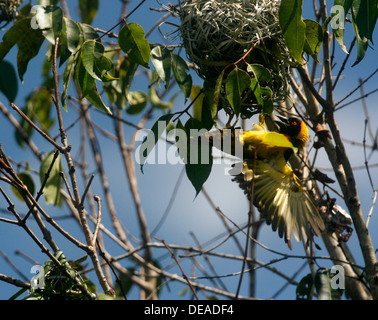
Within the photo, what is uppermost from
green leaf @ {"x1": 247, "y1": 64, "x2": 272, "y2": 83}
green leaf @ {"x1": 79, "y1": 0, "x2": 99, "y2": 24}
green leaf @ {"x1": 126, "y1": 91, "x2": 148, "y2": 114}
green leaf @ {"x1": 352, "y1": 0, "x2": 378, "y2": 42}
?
green leaf @ {"x1": 79, "y1": 0, "x2": 99, "y2": 24}

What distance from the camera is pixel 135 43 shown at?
2389 millimetres

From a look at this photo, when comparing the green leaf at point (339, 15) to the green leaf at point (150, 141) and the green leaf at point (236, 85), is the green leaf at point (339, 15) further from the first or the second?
the green leaf at point (150, 141)

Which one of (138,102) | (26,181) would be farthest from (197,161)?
(138,102)

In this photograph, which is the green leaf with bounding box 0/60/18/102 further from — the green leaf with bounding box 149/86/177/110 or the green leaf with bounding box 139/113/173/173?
the green leaf with bounding box 149/86/177/110

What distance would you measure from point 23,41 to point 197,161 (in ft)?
3.85

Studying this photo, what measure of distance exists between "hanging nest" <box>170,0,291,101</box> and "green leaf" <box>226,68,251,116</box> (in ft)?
0.80

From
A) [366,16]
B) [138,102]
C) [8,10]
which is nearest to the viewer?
[366,16]

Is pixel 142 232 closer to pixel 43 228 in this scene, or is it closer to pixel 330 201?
pixel 330 201

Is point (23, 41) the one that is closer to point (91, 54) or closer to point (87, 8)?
point (91, 54)

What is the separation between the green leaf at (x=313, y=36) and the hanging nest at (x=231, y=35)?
157 mm

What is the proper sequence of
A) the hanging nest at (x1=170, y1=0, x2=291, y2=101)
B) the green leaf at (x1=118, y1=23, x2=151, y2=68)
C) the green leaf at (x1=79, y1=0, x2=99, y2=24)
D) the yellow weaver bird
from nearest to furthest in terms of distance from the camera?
the green leaf at (x1=118, y1=23, x2=151, y2=68), the hanging nest at (x1=170, y1=0, x2=291, y2=101), the yellow weaver bird, the green leaf at (x1=79, y1=0, x2=99, y2=24)

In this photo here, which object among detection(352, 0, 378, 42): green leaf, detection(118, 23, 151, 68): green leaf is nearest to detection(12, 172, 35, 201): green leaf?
detection(118, 23, 151, 68): green leaf

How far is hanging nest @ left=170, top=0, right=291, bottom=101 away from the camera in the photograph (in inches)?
98.2

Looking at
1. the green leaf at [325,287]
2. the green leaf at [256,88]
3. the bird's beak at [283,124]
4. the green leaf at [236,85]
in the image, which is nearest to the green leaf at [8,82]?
the green leaf at [236,85]
